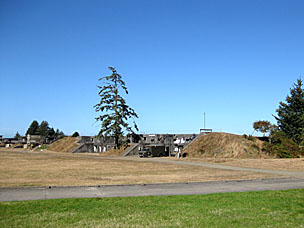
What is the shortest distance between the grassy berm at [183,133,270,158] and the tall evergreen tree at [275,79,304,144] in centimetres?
1426

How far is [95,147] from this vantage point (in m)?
67.6

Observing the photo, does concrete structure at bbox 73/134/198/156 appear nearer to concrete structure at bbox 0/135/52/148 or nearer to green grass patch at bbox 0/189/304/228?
concrete structure at bbox 0/135/52/148

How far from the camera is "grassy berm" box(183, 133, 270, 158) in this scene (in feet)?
136

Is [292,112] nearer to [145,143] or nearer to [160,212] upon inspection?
[145,143]

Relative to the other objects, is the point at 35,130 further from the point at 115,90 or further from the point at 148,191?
the point at 148,191

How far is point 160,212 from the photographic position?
891cm

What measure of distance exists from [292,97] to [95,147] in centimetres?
4170

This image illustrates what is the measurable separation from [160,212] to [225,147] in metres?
36.8

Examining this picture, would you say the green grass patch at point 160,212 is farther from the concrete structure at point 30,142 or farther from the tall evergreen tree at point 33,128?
the tall evergreen tree at point 33,128

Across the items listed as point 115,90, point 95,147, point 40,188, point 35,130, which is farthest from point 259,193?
point 35,130

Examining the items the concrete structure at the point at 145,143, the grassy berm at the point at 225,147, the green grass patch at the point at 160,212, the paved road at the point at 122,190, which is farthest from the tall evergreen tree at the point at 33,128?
the green grass patch at the point at 160,212

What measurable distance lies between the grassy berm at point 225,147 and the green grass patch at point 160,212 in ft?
102

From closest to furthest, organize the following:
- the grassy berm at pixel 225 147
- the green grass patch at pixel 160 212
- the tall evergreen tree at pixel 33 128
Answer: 1. the green grass patch at pixel 160 212
2. the grassy berm at pixel 225 147
3. the tall evergreen tree at pixel 33 128

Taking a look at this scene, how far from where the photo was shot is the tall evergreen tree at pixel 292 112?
55156mm
